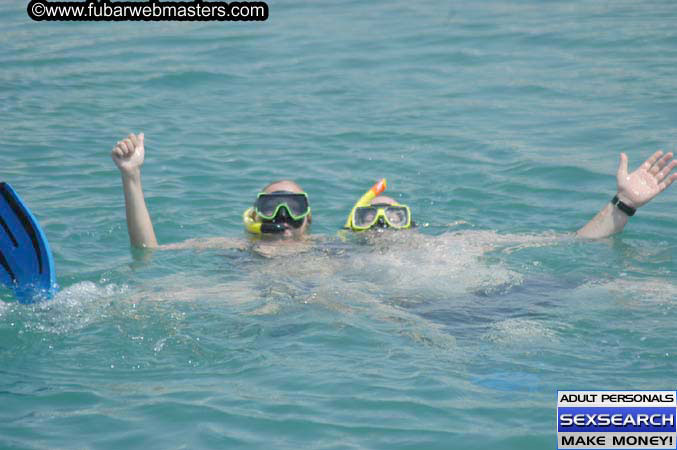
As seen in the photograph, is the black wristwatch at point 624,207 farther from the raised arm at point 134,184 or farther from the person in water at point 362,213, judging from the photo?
the raised arm at point 134,184

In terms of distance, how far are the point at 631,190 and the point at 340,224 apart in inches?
105

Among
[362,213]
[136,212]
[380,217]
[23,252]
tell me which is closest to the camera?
[23,252]

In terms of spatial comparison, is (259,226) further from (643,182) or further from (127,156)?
(643,182)

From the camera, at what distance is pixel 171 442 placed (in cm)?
466

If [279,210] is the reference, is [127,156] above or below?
above

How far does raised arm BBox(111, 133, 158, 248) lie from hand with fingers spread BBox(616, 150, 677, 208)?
3.66 metres

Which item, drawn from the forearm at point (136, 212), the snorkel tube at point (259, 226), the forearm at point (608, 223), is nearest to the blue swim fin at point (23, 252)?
the forearm at point (136, 212)

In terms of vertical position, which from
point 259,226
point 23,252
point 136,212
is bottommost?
point 23,252

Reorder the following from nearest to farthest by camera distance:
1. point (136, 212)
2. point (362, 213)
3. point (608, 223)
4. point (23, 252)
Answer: point (23, 252) < point (136, 212) < point (608, 223) < point (362, 213)

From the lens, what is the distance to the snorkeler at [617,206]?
7141 mm

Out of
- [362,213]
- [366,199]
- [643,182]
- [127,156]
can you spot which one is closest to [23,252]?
[127,156]

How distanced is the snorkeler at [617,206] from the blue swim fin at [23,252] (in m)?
2.47

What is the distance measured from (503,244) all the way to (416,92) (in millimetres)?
4728

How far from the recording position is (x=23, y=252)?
6309 millimetres
